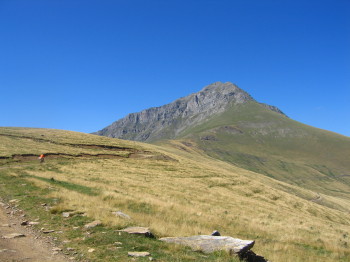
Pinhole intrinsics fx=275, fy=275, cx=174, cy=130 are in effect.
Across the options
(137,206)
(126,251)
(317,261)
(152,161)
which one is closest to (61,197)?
(137,206)

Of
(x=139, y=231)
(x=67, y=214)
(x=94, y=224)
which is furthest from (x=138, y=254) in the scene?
(x=67, y=214)

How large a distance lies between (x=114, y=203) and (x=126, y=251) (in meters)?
11.9

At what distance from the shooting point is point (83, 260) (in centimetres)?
899

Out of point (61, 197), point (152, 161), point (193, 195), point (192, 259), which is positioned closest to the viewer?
point (192, 259)

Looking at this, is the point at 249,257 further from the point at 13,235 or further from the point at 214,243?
the point at 13,235

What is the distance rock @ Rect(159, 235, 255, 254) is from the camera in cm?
1068

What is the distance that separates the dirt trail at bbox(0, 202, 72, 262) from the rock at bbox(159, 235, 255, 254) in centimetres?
450

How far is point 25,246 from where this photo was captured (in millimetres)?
10039

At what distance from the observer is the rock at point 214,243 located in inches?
420

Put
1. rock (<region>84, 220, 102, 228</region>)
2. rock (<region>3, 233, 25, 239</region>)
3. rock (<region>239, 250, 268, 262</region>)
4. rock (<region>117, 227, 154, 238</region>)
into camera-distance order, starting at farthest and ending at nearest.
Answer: rock (<region>84, 220, 102, 228</region>), rock (<region>117, 227, 154, 238</region>), rock (<region>3, 233, 25, 239</region>), rock (<region>239, 250, 268, 262</region>)

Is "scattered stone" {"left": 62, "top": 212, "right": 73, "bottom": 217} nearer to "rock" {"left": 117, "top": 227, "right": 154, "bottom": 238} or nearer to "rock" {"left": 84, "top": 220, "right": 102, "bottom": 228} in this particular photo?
"rock" {"left": 84, "top": 220, "right": 102, "bottom": 228}

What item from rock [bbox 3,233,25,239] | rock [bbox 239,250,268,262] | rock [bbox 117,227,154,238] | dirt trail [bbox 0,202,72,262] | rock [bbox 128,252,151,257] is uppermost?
rock [bbox 117,227,154,238]

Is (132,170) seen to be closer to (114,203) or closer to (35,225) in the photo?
(114,203)

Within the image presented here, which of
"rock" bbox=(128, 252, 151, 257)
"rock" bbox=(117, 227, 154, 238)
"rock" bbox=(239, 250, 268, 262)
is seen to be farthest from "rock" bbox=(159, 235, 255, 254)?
"rock" bbox=(128, 252, 151, 257)
